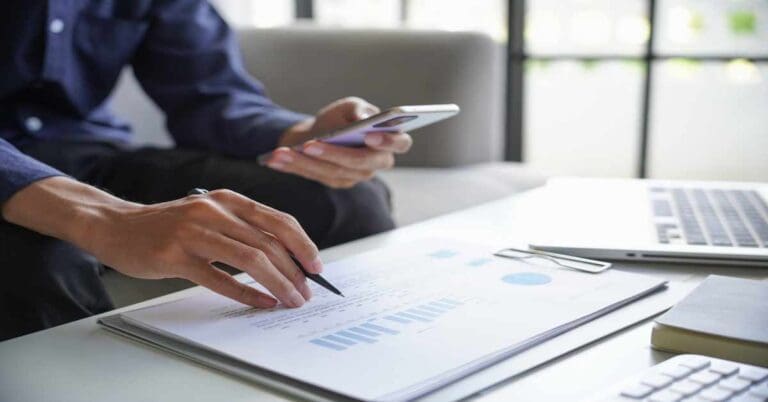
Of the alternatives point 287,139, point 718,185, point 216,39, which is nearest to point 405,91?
point 216,39

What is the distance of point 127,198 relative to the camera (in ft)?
3.64

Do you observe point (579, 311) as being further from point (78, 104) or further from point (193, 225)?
point (78, 104)

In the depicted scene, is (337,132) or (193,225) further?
(337,132)

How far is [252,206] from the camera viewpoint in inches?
25.3

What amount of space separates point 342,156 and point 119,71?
553 millimetres

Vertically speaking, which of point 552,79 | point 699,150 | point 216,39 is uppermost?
point 216,39

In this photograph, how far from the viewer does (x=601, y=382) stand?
0.52 meters

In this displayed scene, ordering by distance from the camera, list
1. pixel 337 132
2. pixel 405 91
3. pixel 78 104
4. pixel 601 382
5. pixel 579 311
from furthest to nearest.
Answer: pixel 405 91 → pixel 78 104 → pixel 337 132 → pixel 579 311 → pixel 601 382

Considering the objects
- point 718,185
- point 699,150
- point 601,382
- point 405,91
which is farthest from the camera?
point 699,150

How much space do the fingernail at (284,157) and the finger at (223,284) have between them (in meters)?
0.37

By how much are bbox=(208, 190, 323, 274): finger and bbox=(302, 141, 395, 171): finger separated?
0.98ft

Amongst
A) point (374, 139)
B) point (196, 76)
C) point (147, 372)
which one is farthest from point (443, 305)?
point (196, 76)

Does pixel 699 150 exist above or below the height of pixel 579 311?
below

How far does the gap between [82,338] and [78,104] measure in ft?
2.47
